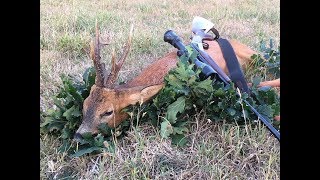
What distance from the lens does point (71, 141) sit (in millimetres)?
3305

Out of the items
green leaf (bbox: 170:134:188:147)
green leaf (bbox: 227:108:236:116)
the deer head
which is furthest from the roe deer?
green leaf (bbox: 227:108:236:116)

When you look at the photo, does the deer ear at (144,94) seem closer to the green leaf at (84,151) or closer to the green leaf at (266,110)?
the green leaf at (84,151)

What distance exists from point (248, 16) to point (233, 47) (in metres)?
2.79

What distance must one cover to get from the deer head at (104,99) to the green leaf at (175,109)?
227 mm

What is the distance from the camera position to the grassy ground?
9.91 feet

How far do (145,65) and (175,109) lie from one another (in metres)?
1.77

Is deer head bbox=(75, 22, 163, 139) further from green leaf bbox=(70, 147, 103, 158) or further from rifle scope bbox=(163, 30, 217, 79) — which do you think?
rifle scope bbox=(163, 30, 217, 79)

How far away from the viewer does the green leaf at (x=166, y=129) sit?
3.27 meters

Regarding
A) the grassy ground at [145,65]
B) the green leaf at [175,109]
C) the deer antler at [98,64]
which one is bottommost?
the grassy ground at [145,65]

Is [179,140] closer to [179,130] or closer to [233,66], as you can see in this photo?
[179,130]

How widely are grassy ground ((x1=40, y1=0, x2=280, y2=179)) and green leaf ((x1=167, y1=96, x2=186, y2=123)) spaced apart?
0.16m

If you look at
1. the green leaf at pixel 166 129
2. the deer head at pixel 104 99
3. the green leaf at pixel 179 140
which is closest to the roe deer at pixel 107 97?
the deer head at pixel 104 99
